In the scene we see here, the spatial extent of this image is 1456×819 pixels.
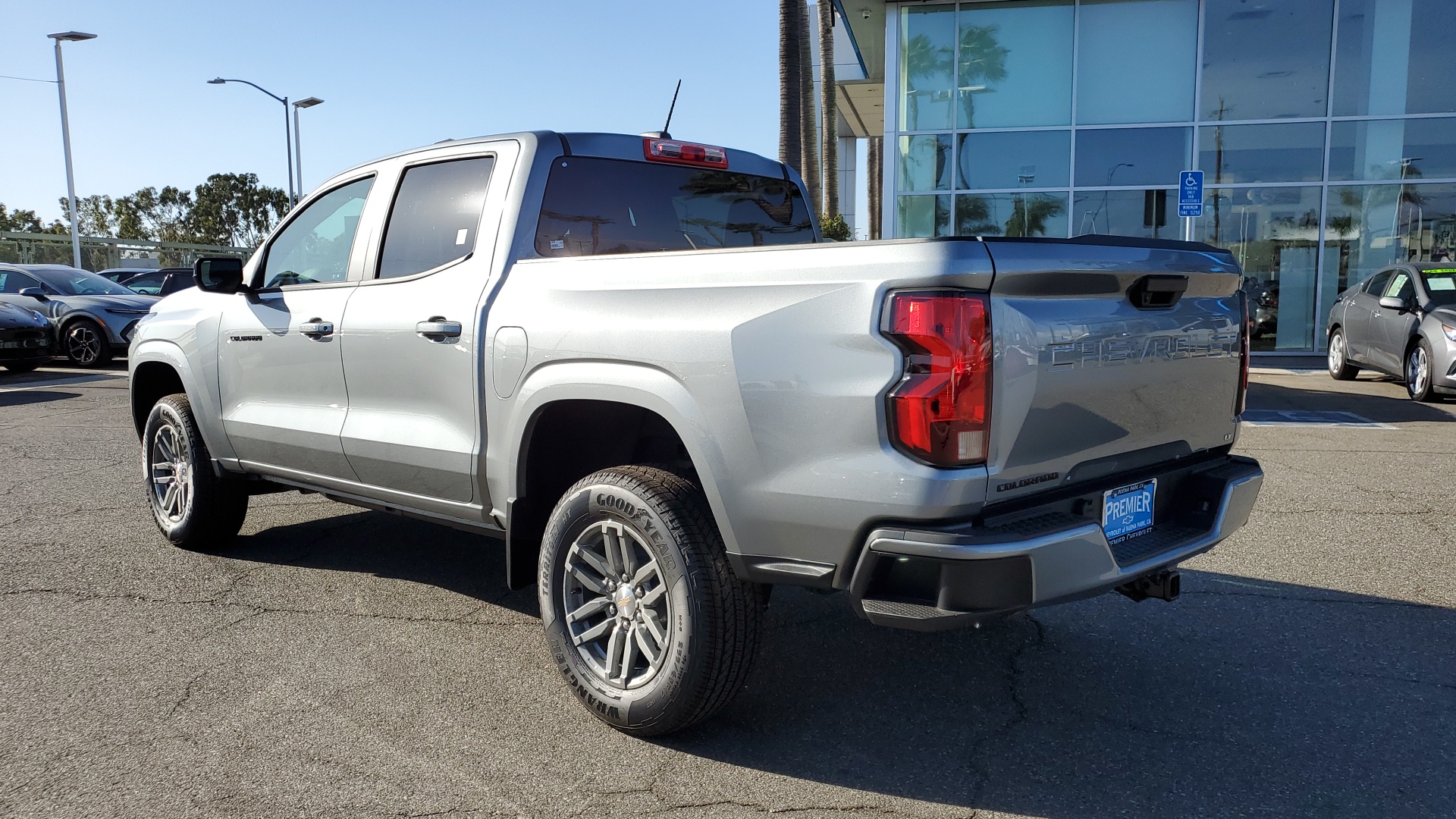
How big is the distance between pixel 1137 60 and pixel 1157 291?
16.1 m

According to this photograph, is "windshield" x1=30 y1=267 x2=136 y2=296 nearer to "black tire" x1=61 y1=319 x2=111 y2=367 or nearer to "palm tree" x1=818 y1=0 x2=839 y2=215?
"black tire" x1=61 y1=319 x2=111 y2=367

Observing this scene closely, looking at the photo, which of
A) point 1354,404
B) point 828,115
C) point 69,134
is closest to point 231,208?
point 69,134

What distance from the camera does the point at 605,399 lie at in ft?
10.9

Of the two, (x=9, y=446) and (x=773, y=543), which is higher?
(x=773, y=543)

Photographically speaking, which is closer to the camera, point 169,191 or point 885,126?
point 885,126

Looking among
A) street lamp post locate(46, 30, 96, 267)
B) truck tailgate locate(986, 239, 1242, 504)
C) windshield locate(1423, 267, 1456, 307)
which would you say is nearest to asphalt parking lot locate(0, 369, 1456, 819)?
truck tailgate locate(986, 239, 1242, 504)

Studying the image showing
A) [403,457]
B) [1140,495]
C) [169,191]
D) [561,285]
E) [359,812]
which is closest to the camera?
[359,812]

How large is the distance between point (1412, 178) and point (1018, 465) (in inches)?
699

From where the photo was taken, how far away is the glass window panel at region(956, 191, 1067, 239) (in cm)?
1769

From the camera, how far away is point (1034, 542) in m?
2.69

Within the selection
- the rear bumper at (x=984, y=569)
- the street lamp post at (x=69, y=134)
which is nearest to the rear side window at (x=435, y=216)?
the rear bumper at (x=984, y=569)

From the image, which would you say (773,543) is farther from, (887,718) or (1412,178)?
(1412,178)

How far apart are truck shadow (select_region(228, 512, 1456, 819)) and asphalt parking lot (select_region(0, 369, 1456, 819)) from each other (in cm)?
1

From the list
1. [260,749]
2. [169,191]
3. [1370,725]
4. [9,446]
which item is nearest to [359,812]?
[260,749]
